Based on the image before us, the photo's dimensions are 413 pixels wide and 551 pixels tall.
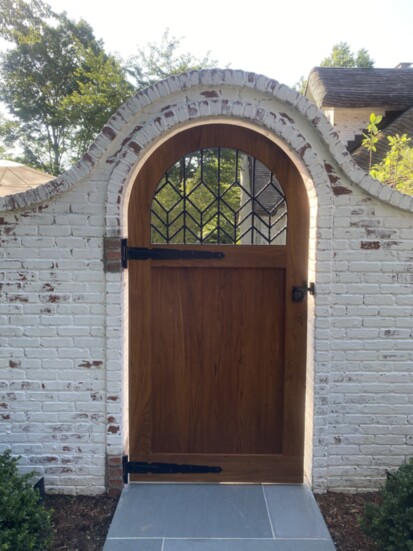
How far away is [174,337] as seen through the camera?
3199 millimetres

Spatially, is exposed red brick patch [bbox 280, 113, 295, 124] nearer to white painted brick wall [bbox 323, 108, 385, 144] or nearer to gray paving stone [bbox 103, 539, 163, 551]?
gray paving stone [bbox 103, 539, 163, 551]

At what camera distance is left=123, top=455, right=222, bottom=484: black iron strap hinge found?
318 cm

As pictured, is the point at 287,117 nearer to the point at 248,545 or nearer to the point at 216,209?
the point at 216,209

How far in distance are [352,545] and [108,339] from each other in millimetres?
2059

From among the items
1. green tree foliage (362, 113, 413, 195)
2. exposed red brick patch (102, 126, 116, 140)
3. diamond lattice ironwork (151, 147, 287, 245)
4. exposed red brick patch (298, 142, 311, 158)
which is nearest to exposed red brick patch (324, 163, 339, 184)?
exposed red brick patch (298, 142, 311, 158)

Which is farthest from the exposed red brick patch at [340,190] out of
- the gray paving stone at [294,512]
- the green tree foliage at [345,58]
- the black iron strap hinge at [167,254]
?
the green tree foliage at [345,58]

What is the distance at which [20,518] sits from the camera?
2.33 metres

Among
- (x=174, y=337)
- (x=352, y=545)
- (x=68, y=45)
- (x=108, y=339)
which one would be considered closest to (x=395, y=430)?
(x=352, y=545)

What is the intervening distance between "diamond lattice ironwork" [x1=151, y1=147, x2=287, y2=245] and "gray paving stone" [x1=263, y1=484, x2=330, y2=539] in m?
1.86

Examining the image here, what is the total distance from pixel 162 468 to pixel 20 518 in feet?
3.72

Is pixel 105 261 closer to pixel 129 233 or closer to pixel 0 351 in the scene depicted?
pixel 129 233

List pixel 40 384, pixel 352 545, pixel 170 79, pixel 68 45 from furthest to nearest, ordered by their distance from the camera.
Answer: pixel 68 45
pixel 40 384
pixel 170 79
pixel 352 545

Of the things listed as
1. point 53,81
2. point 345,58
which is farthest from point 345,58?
point 53,81

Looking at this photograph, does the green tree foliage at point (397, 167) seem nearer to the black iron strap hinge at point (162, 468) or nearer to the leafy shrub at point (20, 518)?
the black iron strap hinge at point (162, 468)
